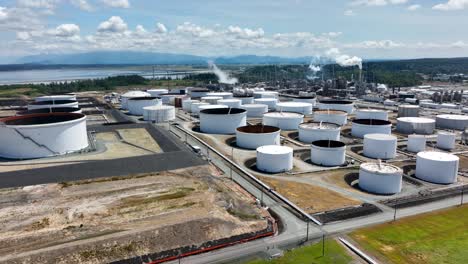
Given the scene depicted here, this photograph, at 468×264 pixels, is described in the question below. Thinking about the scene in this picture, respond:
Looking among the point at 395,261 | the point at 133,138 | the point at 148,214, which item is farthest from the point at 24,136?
the point at 395,261

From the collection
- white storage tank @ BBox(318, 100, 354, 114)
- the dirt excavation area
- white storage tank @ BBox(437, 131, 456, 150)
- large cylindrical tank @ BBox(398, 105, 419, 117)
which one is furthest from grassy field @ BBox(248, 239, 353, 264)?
white storage tank @ BBox(318, 100, 354, 114)

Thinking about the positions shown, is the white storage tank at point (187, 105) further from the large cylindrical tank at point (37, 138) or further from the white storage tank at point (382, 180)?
the white storage tank at point (382, 180)

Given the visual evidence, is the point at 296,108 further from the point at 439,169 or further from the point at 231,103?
the point at 439,169

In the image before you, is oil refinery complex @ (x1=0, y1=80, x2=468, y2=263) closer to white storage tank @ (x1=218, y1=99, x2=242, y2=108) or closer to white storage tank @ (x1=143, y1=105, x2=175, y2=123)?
white storage tank @ (x1=143, y1=105, x2=175, y2=123)

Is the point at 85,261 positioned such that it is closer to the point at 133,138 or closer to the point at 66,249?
the point at 66,249

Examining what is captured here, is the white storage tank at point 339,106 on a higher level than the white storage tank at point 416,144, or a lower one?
higher

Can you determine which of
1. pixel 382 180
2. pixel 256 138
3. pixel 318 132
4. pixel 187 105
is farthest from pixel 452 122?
pixel 187 105

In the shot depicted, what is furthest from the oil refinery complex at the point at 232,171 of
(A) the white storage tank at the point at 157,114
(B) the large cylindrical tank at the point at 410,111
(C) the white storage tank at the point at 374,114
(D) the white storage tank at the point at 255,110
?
(D) the white storage tank at the point at 255,110
